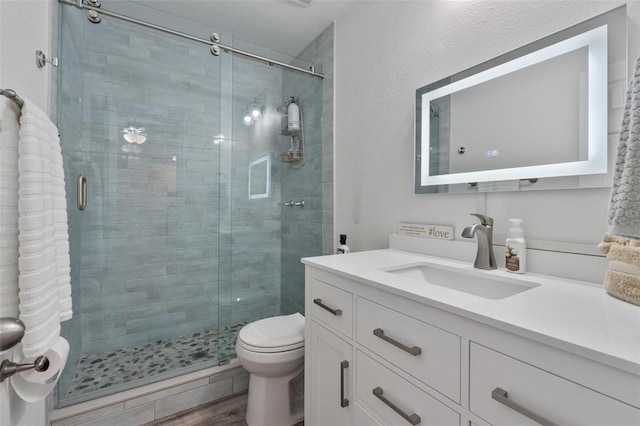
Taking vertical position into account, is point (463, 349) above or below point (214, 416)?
above

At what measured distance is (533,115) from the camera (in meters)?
1.03

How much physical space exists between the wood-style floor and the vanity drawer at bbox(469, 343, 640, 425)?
126 cm

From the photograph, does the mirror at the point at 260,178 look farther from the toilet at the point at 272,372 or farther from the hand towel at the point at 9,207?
the hand towel at the point at 9,207

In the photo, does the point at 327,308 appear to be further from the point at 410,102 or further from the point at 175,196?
the point at 175,196

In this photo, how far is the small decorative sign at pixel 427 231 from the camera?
4.17 ft

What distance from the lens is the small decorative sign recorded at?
4.17 ft

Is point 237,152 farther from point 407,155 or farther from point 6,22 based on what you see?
point 6,22

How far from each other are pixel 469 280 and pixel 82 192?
219 cm

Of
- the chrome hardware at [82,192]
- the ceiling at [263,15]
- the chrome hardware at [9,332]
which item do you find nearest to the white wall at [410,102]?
the ceiling at [263,15]

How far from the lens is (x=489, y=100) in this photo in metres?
1.16

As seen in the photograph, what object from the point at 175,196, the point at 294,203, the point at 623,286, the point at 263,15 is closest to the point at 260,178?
the point at 294,203

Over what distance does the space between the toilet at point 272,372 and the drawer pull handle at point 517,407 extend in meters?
1.04

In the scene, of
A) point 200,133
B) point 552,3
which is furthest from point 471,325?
point 200,133

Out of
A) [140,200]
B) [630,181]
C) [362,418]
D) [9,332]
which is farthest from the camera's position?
[140,200]
